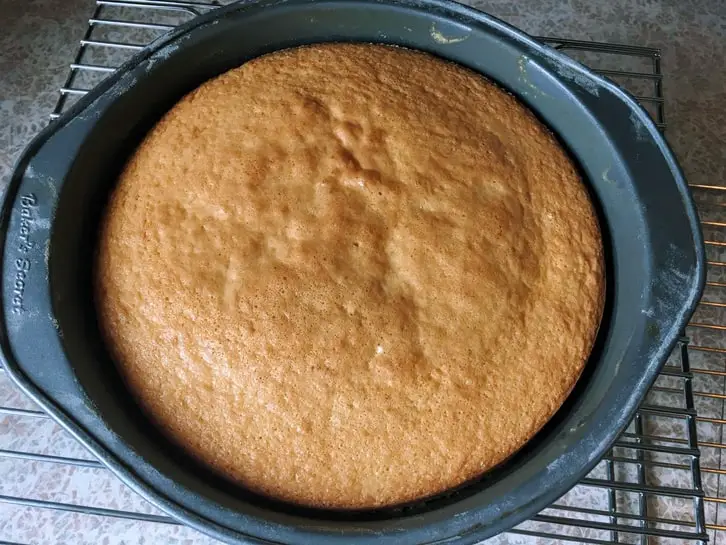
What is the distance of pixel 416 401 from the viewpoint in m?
0.97

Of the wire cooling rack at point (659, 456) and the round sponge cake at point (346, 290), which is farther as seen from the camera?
the wire cooling rack at point (659, 456)

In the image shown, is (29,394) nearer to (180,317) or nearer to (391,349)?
(180,317)

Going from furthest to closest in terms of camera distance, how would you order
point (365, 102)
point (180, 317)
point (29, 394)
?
point (365, 102) → point (180, 317) → point (29, 394)

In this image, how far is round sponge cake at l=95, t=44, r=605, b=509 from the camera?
965mm

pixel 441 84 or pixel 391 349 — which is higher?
pixel 441 84

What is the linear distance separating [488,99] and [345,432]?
663 mm

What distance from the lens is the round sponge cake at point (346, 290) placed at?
965 millimetres

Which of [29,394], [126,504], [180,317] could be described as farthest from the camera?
[126,504]

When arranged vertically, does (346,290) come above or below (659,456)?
above

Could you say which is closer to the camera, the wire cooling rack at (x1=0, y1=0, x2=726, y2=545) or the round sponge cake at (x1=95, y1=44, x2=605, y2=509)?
the round sponge cake at (x1=95, y1=44, x2=605, y2=509)

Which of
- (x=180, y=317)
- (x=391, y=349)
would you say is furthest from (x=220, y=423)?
(x=391, y=349)

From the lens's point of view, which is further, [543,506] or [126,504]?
[126,504]

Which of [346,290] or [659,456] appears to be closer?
[346,290]

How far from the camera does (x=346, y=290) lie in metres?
0.98
